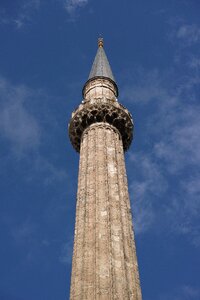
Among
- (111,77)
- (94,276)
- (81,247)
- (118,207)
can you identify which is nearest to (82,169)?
(118,207)

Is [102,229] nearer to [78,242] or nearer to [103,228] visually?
[103,228]

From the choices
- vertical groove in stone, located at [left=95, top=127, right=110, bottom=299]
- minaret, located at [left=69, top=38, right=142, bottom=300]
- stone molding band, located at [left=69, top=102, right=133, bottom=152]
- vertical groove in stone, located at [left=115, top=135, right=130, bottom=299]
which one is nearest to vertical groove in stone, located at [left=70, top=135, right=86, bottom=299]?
minaret, located at [left=69, top=38, right=142, bottom=300]

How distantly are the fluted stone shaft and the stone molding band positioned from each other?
1081 mm

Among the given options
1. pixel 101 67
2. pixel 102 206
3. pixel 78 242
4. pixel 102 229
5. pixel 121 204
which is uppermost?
pixel 101 67

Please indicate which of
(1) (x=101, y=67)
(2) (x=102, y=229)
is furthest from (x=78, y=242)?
(1) (x=101, y=67)

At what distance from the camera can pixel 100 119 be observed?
920 inches

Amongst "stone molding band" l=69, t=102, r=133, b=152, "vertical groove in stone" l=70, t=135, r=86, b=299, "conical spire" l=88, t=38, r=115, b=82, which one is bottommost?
"vertical groove in stone" l=70, t=135, r=86, b=299

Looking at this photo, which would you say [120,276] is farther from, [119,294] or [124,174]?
[124,174]

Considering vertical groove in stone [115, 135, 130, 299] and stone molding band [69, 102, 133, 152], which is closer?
vertical groove in stone [115, 135, 130, 299]

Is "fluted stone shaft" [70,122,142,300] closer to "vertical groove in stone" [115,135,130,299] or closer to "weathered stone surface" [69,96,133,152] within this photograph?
"vertical groove in stone" [115,135,130,299]

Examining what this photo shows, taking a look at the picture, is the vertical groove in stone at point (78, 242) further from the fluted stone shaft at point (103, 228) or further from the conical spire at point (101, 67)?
the conical spire at point (101, 67)

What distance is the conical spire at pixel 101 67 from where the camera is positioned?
28.2m

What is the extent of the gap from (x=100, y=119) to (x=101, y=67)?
6.67 metres

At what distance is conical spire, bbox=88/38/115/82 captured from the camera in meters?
28.2
